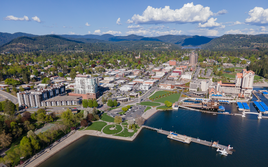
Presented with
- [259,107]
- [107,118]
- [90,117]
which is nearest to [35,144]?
[90,117]

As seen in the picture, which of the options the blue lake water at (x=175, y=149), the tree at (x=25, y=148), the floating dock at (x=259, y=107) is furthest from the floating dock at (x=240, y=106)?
the tree at (x=25, y=148)

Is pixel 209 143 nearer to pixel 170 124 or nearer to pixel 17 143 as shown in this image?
pixel 170 124

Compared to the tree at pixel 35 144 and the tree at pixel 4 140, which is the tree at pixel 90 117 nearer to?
the tree at pixel 35 144

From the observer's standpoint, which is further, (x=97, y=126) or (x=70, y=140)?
(x=97, y=126)

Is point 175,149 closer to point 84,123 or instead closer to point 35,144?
point 84,123

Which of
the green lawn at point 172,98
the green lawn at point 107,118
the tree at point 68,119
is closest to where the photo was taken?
the tree at point 68,119

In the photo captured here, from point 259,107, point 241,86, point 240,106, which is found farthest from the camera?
point 241,86

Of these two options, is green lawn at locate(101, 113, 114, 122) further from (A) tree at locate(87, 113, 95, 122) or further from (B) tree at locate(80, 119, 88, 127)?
(B) tree at locate(80, 119, 88, 127)

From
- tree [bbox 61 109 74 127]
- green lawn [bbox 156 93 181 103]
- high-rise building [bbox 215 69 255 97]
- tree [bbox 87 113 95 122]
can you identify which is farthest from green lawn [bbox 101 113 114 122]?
high-rise building [bbox 215 69 255 97]
